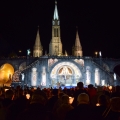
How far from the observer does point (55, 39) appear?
7500 centimetres

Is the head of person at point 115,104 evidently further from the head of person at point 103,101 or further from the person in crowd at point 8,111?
the person in crowd at point 8,111

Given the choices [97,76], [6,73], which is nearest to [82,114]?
[97,76]

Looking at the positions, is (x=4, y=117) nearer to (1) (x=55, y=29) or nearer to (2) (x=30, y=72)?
(2) (x=30, y=72)

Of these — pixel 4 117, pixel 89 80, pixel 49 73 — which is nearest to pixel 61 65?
pixel 49 73

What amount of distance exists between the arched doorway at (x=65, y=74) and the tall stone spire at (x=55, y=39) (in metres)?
15.3

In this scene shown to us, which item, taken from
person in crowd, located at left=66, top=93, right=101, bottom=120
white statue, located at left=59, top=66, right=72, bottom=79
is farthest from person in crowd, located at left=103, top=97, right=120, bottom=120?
white statue, located at left=59, top=66, right=72, bottom=79

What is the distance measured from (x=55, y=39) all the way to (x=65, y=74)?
19.6m

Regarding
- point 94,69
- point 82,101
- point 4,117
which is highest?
point 94,69

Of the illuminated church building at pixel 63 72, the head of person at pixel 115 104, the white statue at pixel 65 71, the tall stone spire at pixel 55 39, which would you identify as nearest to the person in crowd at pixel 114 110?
the head of person at pixel 115 104

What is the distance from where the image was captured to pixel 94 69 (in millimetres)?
57031

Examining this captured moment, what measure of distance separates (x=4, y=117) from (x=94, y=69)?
168ft

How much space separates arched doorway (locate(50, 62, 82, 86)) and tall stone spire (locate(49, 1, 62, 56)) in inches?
603

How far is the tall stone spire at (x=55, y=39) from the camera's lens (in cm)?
7412

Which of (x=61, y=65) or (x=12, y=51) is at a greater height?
(x=12, y=51)
